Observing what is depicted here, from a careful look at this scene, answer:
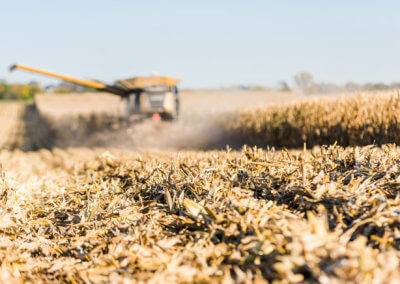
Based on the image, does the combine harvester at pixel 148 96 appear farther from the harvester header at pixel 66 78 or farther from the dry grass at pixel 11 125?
the dry grass at pixel 11 125

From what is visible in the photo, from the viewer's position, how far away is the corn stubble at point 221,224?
2.76 meters

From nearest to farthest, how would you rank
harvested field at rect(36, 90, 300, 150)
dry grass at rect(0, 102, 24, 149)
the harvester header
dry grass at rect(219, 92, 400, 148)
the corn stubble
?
the corn stubble, dry grass at rect(219, 92, 400, 148), the harvester header, harvested field at rect(36, 90, 300, 150), dry grass at rect(0, 102, 24, 149)

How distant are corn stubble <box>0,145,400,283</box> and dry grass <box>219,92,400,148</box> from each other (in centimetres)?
655

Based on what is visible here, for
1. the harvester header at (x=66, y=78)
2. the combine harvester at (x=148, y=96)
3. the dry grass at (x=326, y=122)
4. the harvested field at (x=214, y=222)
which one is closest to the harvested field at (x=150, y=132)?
the combine harvester at (x=148, y=96)

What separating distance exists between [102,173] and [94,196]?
1562 mm

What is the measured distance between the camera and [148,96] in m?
18.1

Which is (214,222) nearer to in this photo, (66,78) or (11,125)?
(66,78)

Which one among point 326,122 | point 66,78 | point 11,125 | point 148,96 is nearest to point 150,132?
point 148,96

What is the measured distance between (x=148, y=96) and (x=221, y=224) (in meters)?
15.0

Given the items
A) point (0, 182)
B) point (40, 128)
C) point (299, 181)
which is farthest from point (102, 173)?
point (40, 128)

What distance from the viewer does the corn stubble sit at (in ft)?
9.04

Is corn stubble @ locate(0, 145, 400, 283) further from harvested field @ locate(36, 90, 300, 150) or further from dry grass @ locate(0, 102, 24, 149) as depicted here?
dry grass @ locate(0, 102, 24, 149)

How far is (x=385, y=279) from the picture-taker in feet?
8.02

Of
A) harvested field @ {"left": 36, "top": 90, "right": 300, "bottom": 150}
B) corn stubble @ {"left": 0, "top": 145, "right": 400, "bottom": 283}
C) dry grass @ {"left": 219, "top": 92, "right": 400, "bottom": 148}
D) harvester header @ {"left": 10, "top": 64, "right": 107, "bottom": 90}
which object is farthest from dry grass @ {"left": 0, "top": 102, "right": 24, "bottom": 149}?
corn stubble @ {"left": 0, "top": 145, "right": 400, "bottom": 283}
